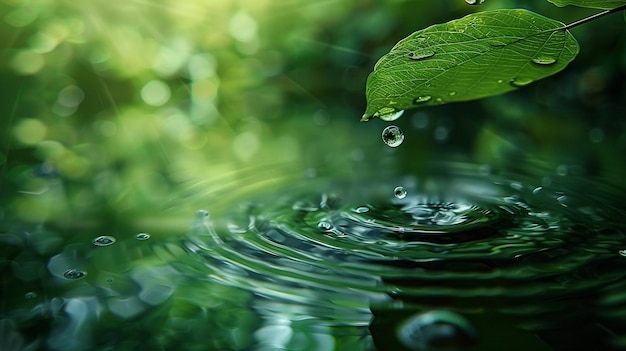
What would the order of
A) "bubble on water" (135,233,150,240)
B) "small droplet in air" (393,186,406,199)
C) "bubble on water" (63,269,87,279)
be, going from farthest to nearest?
"small droplet in air" (393,186,406,199), "bubble on water" (135,233,150,240), "bubble on water" (63,269,87,279)

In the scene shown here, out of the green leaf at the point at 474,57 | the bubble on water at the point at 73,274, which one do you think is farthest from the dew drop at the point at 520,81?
the bubble on water at the point at 73,274

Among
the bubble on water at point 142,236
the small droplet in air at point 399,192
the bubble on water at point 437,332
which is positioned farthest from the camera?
the small droplet in air at point 399,192

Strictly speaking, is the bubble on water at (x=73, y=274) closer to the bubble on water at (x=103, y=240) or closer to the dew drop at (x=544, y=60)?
the bubble on water at (x=103, y=240)

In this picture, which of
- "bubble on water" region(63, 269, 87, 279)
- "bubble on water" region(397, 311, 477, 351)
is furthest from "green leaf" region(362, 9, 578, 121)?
"bubble on water" region(63, 269, 87, 279)

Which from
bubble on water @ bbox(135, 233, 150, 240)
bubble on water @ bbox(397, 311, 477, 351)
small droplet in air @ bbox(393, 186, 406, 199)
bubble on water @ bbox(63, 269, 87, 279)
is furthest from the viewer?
small droplet in air @ bbox(393, 186, 406, 199)

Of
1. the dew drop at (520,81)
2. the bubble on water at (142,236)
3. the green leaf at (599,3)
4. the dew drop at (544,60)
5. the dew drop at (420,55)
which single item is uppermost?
the green leaf at (599,3)

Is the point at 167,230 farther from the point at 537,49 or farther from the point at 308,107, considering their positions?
the point at 308,107

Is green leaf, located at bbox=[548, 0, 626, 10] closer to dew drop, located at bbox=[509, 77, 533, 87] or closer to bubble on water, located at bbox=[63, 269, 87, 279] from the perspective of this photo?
dew drop, located at bbox=[509, 77, 533, 87]

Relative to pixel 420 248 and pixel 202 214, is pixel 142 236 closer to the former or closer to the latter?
pixel 202 214

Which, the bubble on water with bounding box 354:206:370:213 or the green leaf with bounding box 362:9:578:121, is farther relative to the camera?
the bubble on water with bounding box 354:206:370:213
